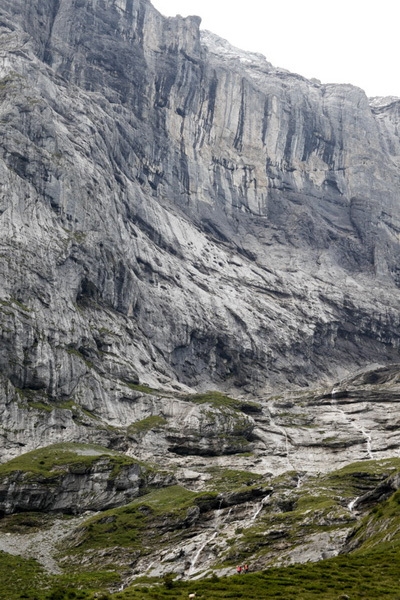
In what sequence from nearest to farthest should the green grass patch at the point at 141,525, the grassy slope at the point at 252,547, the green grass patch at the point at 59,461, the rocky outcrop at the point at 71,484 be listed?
the grassy slope at the point at 252,547 → the green grass patch at the point at 141,525 → the rocky outcrop at the point at 71,484 → the green grass patch at the point at 59,461

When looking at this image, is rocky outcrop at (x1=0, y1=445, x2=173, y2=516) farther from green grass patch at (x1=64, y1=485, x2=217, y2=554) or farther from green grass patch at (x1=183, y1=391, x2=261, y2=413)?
green grass patch at (x1=183, y1=391, x2=261, y2=413)

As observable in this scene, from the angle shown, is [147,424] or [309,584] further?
[147,424]

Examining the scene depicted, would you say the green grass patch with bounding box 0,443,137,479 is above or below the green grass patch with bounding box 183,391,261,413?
below

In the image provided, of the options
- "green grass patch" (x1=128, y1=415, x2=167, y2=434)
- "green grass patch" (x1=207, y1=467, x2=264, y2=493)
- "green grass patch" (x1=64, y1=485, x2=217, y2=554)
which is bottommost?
"green grass patch" (x1=64, y1=485, x2=217, y2=554)

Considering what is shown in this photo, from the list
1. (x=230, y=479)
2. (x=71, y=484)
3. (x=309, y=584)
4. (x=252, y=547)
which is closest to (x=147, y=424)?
(x=230, y=479)

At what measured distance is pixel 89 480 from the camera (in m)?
113

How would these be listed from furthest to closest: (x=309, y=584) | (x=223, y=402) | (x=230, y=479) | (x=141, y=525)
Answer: (x=223, y=402) → (x=230, y=479) → (x=141, y=525) → (x=309, y=584)

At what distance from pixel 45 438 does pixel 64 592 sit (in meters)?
80.5

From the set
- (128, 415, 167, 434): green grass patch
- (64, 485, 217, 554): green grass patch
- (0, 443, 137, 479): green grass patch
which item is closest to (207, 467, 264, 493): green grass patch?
(64, 485, 217, 554): green grass patch

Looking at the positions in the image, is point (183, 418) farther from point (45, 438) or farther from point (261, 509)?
point (261, 509)

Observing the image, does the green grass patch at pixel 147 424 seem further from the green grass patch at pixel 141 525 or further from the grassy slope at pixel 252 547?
the green grass patch at pixel 141 525

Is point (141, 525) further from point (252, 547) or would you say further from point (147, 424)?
point (147, 424)

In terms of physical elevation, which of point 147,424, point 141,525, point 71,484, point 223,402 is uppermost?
point 223,402

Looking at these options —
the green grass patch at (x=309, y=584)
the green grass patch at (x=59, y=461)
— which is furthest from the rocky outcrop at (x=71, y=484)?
the green grass patch at (x=309, y=584)
